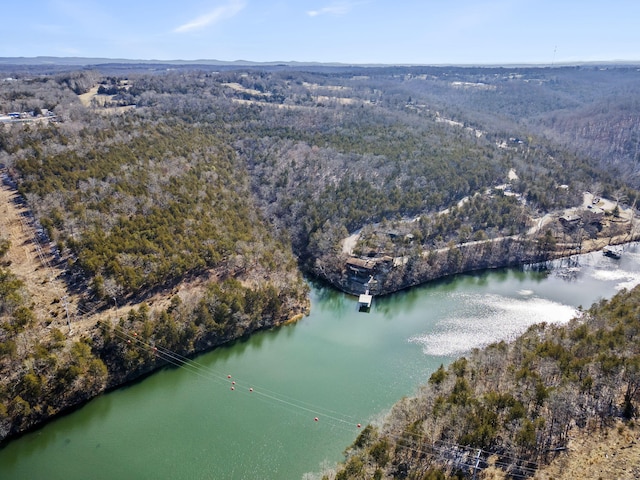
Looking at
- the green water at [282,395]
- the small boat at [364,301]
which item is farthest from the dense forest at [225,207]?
the small boat at [364,301]

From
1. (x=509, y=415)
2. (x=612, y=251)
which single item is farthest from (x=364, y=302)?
(x=612, y=251)

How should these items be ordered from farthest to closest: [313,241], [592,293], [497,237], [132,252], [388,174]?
[388,174]
[497,237]
[313,241]
[592,293]
[132,252]

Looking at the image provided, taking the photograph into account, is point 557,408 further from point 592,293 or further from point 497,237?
point 497,237

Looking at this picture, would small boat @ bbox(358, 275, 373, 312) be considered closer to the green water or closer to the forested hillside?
the green water

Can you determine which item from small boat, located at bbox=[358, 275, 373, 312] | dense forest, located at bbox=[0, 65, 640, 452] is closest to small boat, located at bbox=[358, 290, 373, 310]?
small boat, located at bbox=[358, 275, 373, 312]

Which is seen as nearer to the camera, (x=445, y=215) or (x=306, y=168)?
(x=445, y=215)

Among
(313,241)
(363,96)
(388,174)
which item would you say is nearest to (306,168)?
(388,174)

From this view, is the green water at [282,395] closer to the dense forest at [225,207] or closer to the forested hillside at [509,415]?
the dense forest at [225,207]

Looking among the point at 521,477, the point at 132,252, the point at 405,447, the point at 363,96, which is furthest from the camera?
the point at 363,96
